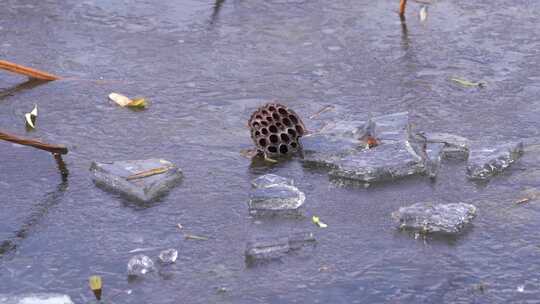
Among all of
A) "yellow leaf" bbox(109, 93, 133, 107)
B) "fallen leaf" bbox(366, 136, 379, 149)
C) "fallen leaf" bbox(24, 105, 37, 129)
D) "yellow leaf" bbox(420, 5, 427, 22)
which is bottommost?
"fallen leaf" bbox(24, 105, 37, 129)

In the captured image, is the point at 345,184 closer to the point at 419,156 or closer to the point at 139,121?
the point at 419,156

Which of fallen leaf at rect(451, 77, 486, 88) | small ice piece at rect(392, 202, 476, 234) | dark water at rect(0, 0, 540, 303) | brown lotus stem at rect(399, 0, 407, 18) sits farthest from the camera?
brown lotus stem at rect(399, 0, 407, 18)

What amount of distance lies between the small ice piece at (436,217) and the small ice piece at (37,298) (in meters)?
1.09

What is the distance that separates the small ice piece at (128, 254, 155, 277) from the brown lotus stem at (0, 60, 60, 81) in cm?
167

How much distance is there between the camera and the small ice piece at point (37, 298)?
285cm

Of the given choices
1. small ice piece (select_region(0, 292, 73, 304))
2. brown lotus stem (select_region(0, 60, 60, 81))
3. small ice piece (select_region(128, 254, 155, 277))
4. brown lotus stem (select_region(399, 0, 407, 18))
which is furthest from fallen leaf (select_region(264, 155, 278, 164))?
brown lotus stem (select_region(399, 0, 407, 18))

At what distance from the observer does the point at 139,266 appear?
299cm

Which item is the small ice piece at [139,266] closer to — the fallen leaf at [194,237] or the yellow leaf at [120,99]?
the fallen leaf at [194,237]

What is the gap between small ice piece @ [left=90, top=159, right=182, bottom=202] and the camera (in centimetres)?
347

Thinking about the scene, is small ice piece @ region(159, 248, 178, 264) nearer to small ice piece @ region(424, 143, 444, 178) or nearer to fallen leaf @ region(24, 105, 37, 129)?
small ice piece @ region(424, 143, 444, 178)

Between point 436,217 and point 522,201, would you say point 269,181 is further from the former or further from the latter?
point 522,201

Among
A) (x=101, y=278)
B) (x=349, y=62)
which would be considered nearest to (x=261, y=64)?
(x=349, y=62)

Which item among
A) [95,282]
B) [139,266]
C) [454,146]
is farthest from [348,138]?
[95,282]

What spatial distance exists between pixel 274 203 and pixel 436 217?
54 cm
